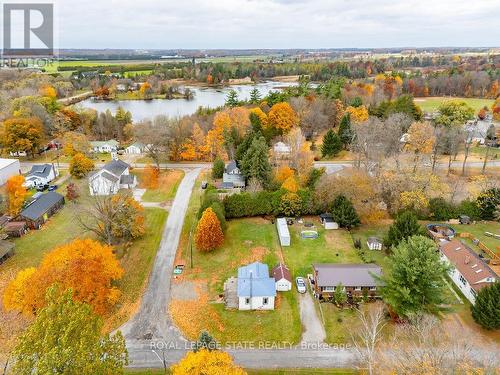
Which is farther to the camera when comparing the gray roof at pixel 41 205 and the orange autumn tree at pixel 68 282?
the gray roof at pixel 41 205

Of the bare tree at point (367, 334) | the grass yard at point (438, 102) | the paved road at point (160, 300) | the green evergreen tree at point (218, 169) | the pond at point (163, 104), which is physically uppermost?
the grass yard at point (438, 102)

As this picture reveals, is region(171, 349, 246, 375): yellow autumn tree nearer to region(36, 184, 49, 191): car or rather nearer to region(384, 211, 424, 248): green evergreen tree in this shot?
region(384, 211, 424, 248): green evergreen tree

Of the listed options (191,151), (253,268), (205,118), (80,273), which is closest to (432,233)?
(253,268)

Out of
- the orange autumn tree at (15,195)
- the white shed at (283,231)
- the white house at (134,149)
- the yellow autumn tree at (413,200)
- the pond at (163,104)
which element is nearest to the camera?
the white shed at (283,231)

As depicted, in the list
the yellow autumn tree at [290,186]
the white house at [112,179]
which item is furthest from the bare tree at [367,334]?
the white house at [112,179]

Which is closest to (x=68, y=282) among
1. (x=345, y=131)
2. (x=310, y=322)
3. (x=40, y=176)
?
(x=310, y=322)

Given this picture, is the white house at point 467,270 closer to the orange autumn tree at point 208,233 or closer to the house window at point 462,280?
the house window at point 462,280

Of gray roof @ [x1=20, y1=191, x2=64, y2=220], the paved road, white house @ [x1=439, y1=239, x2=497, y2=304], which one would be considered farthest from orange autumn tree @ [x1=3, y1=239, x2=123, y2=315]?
white house @ [x1=439, y1=239, x2=497, y2=304]

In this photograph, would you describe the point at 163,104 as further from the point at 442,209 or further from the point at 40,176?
the point at 442,209
